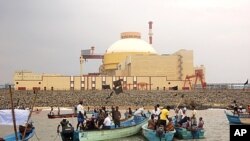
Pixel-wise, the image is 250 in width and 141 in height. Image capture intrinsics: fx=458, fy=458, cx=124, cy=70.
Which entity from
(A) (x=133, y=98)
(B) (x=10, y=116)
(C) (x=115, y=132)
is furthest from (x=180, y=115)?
(A) (x=133, y=98)

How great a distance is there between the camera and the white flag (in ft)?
74.8

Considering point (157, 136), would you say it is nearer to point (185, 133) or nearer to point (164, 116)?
point (164, 116)

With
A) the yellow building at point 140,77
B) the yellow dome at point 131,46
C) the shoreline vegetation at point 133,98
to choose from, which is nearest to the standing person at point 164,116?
the shoreline vegetation at point 133,98

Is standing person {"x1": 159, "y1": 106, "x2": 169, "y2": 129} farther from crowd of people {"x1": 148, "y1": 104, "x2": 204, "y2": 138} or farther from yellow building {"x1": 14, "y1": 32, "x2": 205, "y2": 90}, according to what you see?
yellow building {"x1": 14, "y1": 32, "x2": 205, "y2": 90}

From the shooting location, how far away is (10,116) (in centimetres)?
2277

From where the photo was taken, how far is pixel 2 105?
9338cm

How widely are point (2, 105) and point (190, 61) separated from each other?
4992 centimetres

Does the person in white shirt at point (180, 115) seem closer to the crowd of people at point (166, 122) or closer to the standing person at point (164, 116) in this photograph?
the crowd of people at point (166, 122)

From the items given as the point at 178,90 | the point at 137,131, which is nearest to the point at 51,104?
the point at 178,90

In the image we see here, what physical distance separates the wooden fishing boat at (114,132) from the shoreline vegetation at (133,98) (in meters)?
56.5

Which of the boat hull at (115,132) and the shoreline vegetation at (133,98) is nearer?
the boat hull at (115,132)

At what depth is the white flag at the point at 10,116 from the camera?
22.8 metres

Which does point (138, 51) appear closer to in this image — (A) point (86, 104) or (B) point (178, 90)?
(B) point (178, 90)

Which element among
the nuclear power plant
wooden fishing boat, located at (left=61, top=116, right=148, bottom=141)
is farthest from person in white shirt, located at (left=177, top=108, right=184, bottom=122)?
the nuclear power plant
